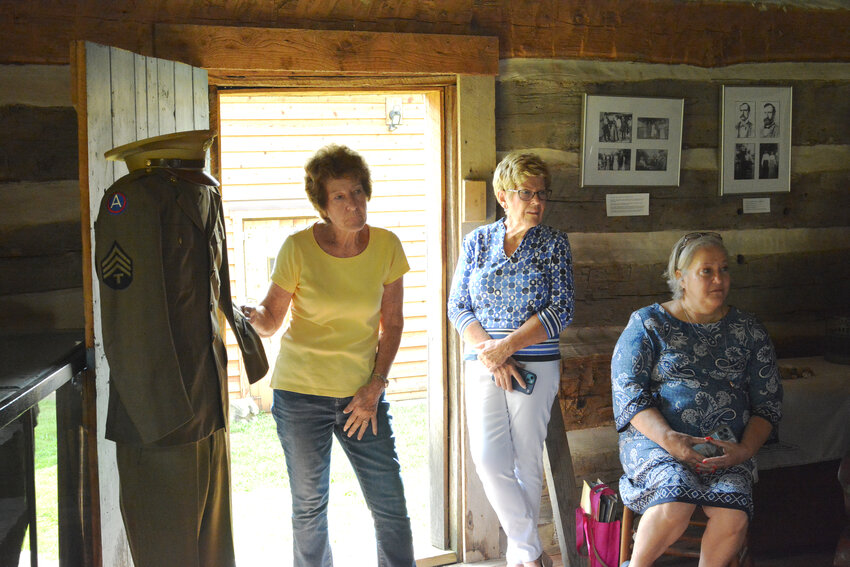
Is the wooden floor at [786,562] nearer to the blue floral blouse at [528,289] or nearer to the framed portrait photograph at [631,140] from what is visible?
the blue floral blouse at [528,289]

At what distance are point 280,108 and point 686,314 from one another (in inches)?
177

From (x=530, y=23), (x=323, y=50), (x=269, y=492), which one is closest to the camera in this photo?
(x=323, y=50)

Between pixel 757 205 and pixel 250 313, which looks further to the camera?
pixel 757 205

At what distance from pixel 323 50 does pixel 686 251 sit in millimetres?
1667

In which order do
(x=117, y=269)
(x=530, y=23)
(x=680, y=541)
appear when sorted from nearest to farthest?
1. (x=117, y=269)
2. (x=680, y=541)
3. (x=530, y=23)

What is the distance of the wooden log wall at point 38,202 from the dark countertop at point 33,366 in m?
0.21

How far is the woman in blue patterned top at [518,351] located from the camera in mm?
3039

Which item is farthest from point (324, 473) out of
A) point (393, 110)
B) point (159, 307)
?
point (393, 110)

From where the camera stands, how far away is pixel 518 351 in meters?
3.06

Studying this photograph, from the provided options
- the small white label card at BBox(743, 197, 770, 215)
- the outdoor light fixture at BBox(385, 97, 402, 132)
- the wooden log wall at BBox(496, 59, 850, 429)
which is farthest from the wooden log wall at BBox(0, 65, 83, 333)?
the outdoor light fixture at BBox(385, 97, 402, 132)

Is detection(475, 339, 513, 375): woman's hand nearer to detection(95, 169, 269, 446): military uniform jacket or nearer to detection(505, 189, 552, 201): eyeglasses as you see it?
detection(505, 189, 552, 201): eyeglasses

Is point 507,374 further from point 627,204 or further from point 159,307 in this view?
point 159,307

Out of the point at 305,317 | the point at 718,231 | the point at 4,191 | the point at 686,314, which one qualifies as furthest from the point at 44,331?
the point at 718,231

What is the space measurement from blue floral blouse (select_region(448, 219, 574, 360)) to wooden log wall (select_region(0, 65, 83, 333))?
1565 mm
